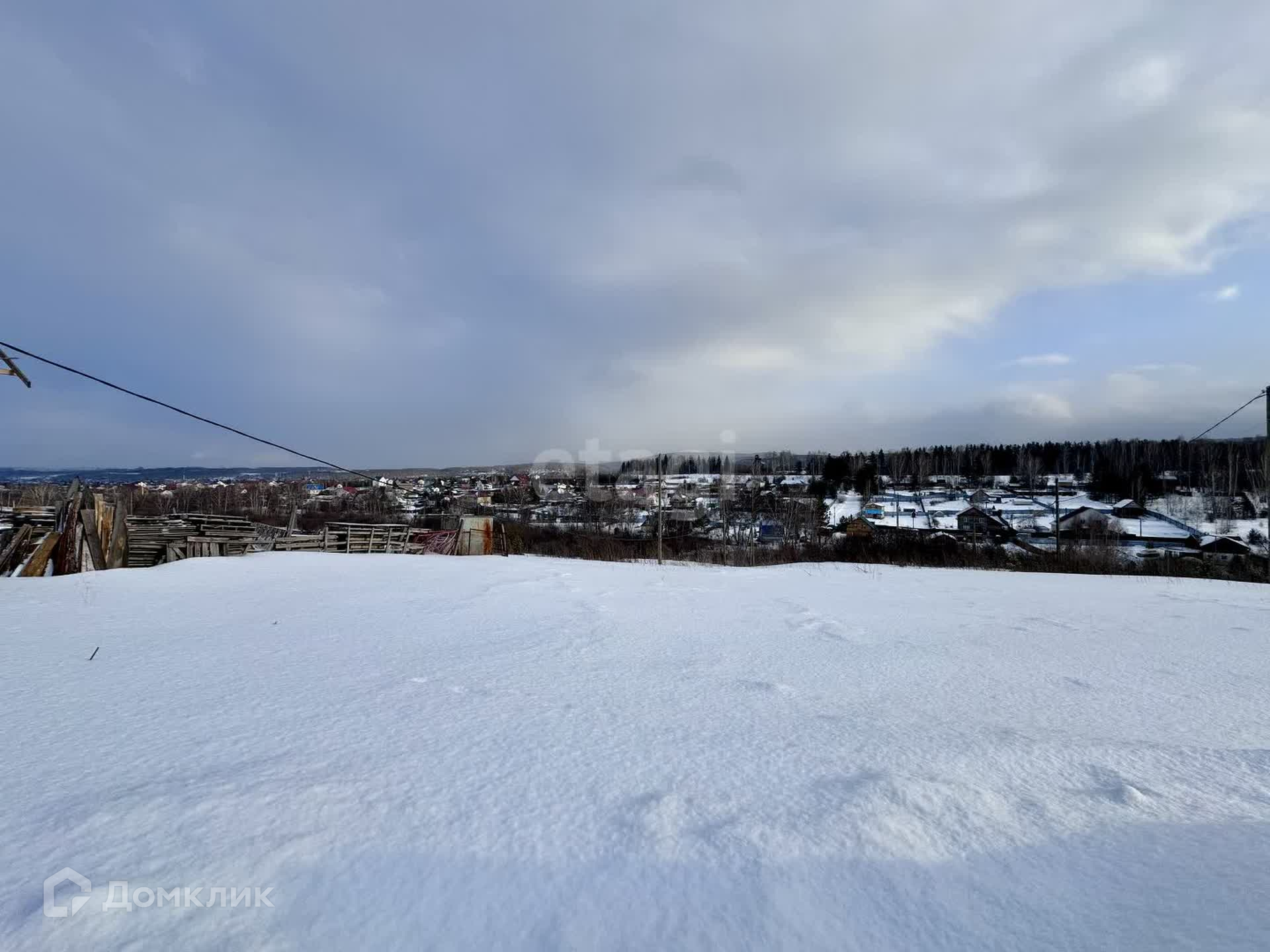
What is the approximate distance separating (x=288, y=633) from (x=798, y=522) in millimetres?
39572

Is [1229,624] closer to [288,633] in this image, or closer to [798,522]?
[288,633]

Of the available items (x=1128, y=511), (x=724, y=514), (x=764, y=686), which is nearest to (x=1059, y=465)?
(x=1128, y=511)

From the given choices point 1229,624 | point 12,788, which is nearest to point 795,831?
point 12,788

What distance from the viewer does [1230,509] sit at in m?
38.2

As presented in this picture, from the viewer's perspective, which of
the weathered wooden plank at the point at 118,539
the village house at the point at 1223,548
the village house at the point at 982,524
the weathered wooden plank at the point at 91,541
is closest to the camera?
the weathered wooden plank at the point at 91,541

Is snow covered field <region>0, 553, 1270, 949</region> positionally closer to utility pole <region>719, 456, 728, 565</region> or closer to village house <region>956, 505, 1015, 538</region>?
utility pole <region>719, 456, 728, 565</region>

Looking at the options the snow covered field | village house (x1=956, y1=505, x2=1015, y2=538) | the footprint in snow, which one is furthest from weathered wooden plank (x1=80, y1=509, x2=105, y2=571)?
village house (x1=956, y1=505, x2=1015, y2=538)

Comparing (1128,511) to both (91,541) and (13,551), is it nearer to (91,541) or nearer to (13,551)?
(91,541)

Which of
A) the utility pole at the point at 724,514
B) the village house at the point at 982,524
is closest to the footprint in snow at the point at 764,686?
the utility pole at the point at 724,514

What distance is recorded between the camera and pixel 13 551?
9.01 metres

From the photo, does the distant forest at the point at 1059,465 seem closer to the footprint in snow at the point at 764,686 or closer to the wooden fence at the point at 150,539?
the wooden fence at the point at 150,539

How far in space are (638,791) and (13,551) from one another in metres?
12.4

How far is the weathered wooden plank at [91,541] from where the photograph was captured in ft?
30.4

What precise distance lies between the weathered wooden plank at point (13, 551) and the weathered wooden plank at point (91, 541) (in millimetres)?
754
